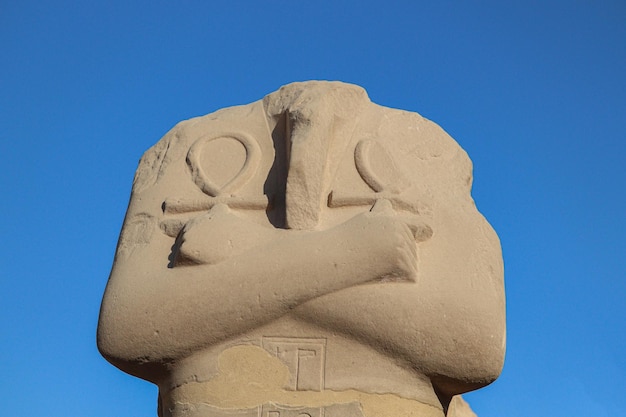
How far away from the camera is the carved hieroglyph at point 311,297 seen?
376 cm

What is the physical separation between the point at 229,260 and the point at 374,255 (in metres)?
0.65

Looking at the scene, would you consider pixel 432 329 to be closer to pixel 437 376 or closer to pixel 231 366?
pixel 437 376

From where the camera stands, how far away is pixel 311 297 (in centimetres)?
377

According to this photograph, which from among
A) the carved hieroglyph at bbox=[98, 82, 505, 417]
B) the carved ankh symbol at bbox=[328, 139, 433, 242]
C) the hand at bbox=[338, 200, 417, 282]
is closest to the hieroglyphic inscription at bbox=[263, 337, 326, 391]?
the carved hieroglyph at bbox=[98, 82, 505, 417]

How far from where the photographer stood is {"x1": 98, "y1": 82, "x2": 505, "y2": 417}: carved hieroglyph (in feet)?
12.3

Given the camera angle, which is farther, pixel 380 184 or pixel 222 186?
pixel 222 186

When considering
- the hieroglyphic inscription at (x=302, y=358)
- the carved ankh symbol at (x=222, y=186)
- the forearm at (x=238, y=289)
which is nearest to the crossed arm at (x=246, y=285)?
the forearm at (x=238, y=289)

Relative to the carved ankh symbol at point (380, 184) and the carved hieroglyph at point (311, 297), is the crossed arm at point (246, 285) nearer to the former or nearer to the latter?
the carved hieroglyph at point (311, 297)

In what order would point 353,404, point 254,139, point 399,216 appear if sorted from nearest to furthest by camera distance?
point 353,404 → point 399,216 → point 254,139

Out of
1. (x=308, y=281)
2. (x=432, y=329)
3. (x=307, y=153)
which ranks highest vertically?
(x=307, y=153)

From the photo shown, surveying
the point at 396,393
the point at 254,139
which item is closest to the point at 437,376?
the point at 396,393

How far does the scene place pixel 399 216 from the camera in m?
4.09

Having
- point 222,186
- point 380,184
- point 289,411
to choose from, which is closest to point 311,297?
point 289,411

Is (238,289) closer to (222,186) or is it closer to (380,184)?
(222,186)
